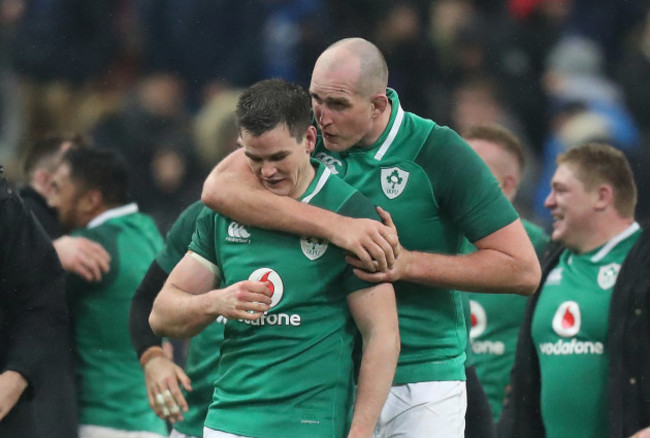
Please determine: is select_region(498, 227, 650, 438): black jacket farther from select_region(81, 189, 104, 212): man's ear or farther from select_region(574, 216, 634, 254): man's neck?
select_region(81, 189, 104, 212): man's ear

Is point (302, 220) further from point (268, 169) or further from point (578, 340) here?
point (578, 340)

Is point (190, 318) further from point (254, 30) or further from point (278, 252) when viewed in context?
point (254, 30)

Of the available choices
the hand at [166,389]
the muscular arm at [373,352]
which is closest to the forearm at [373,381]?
the muscular arm at [373,352]

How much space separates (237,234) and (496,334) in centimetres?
293

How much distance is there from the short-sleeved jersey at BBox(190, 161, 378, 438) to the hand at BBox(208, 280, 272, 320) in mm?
119

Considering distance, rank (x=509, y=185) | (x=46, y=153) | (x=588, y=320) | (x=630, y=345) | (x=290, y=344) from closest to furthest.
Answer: (x=290, y=344) → (x=630, y=345) → (x=588, y=320) → (x=46, y=153) → (x=509, y=185)

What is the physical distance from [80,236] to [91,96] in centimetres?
717

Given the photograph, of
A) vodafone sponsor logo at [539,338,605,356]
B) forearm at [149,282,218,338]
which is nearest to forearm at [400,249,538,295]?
forearm at [149,282,218,338]

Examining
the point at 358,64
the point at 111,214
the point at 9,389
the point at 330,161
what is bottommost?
the point at 9,389

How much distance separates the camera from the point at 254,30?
Result: 11867mm

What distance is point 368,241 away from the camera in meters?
3.57

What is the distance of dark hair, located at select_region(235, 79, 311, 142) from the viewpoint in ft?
11.8

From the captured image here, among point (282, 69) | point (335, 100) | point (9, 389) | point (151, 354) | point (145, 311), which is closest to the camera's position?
point (335, 100)

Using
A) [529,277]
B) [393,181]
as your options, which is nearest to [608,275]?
[529,277]
